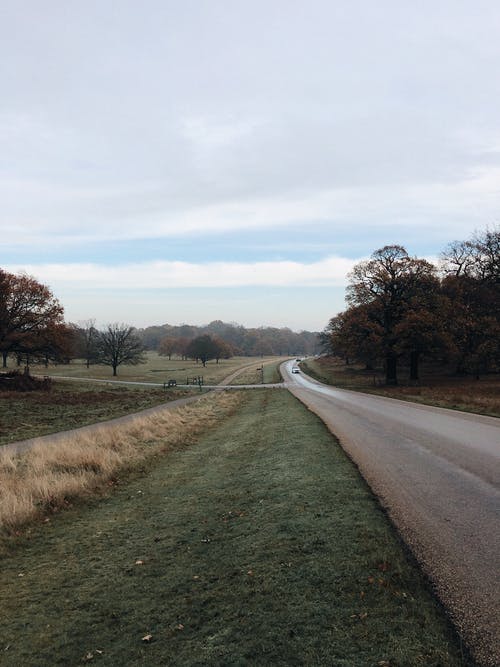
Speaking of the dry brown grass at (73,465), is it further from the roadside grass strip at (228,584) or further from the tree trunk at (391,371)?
the tree trunk at (391,371)

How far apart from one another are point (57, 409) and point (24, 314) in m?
18.6

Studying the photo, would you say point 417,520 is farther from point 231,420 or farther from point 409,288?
point 409,288

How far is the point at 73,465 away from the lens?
12727mm

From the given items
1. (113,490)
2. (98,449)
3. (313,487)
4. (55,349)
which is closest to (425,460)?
(313,487)

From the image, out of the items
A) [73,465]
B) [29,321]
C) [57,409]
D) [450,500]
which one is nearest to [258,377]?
[29,321]

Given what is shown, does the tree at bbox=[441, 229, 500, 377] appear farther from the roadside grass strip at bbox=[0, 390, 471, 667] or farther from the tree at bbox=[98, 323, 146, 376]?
the tree at bbox=[98, 323, 146, 376]

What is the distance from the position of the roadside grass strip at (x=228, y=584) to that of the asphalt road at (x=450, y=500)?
284 millimetres

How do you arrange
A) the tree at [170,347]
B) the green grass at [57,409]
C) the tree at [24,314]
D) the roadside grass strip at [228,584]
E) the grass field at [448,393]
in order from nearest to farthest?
the roadside grass strip at [228,584]
the green grass at [57,409]
the grass field at [448,393]
the tree at [24,314]
the tree at [170,347]

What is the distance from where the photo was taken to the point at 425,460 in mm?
10625

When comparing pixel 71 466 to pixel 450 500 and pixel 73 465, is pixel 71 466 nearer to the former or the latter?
pixel 73 465

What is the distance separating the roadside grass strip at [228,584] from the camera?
402 centimetres

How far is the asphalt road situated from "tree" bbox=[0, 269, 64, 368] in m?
35.7

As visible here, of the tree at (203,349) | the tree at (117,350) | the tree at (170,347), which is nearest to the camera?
the tree at (117,350)

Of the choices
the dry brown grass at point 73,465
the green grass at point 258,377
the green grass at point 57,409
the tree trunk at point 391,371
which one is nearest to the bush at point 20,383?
the green grass at point 57,409
